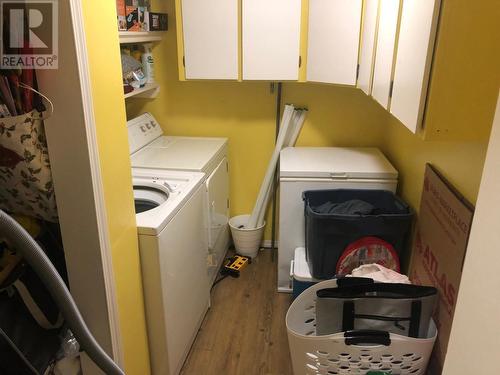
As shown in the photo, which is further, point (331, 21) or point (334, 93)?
point (334, 93)

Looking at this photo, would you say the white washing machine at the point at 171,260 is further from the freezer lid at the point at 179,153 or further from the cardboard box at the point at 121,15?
the cardboard box at the point at 121,15

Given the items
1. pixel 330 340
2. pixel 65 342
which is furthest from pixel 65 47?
pixel 330 340

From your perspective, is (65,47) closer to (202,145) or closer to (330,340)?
(330,340)

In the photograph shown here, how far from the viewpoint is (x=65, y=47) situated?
1090mm

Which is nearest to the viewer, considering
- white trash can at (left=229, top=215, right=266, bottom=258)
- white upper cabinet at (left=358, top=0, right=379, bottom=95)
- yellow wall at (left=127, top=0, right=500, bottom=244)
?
white upper cabinet at (left=358, top=0, right=379, bottom=95)

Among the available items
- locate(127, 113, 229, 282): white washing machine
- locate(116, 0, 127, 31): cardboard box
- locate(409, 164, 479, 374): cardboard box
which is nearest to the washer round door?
locate(127, 113, 229, 282): white washing machine

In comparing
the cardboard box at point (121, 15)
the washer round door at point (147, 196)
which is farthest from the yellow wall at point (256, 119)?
the washer round door at point (147, 196)

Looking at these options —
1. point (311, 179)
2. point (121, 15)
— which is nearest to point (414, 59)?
point (311, 179)

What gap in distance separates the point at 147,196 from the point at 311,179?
0.95 metres

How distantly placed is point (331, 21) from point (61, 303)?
195 cm

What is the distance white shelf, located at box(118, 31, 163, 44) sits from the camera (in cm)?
221

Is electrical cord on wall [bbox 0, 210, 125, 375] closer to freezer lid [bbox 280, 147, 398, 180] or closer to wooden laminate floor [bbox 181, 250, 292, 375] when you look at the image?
wooden laminate floor [bbox 181, 250, 292, 375]

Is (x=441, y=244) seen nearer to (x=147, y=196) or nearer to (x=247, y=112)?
(x=147, y=196)

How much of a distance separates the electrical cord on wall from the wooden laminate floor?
1.00m
